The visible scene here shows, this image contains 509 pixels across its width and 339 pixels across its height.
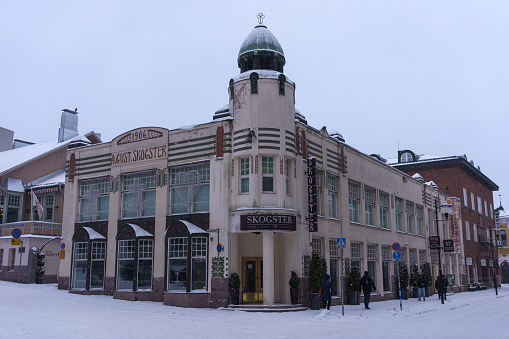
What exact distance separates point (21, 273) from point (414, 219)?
94.0ft

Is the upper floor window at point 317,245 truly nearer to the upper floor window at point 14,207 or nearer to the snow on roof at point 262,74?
the snow on roof at point 262,74

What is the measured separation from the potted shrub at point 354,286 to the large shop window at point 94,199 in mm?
14067

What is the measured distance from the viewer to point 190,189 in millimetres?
25609

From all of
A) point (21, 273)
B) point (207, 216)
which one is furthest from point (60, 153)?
point (207, 216)

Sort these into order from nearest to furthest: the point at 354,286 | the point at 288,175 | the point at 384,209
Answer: the point at 288,175 → the point at 354,286 → the point at 384,209

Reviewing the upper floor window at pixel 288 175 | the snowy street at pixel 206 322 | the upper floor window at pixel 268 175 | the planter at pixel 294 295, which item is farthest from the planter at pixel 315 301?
the upper floor window at pixel 268 175

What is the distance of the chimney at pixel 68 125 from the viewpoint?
151ft

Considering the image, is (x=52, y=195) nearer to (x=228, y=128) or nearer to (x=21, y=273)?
(x=21, y=273)

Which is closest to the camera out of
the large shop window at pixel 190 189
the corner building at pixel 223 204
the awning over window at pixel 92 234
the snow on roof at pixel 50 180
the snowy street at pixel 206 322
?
the snowy street at pixel 206 322

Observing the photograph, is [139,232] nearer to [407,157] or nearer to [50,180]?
[50,180]

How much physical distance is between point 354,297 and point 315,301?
5.13m

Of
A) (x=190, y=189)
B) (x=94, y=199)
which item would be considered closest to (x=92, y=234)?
(x=94, y=199)

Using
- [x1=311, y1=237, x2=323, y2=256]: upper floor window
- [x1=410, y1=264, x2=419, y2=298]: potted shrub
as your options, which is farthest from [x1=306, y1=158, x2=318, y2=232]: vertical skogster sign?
[x1=410, y1=264, x2=419, y2=298]: potted shrub

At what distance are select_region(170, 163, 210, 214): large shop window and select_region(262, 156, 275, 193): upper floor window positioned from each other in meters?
3.18
